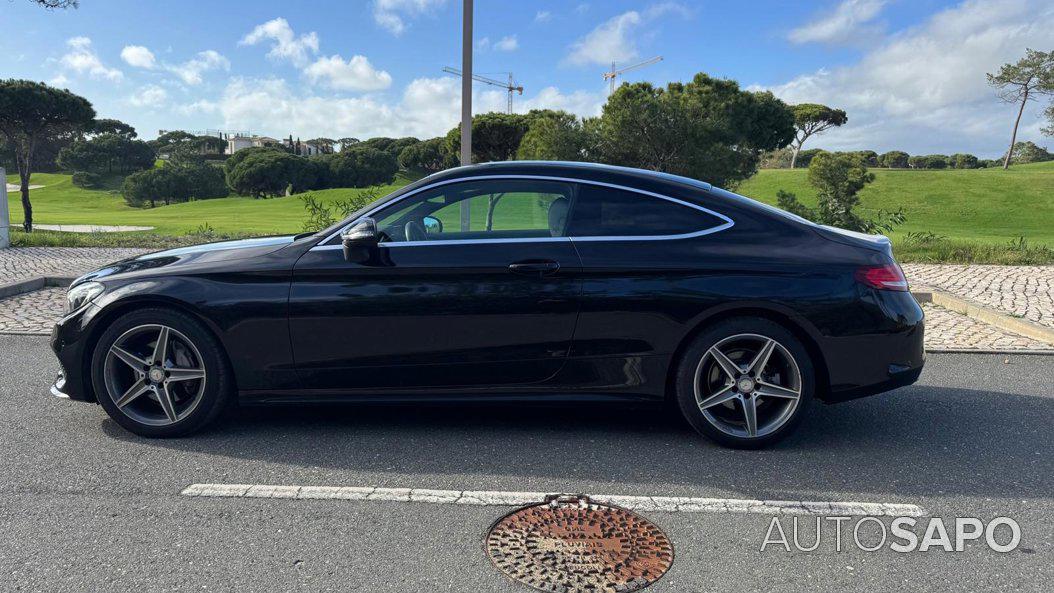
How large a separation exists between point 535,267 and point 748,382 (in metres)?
1.32

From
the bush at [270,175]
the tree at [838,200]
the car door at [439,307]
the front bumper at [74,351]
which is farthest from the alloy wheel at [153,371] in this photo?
the bush at [270,175]

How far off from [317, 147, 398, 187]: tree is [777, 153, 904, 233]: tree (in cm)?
4556

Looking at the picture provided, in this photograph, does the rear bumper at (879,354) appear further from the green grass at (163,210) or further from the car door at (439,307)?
the green grass at (163,210)

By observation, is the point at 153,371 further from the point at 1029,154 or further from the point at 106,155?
the point at 1029,154

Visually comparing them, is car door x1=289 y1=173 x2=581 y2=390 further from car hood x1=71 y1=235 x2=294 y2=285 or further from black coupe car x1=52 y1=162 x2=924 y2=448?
car hood x1=71 y1=235 x2=294 y2=285

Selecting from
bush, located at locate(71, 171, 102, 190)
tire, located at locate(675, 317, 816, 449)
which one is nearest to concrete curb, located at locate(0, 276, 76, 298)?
tire, located at locate(675, 317, 816, 449)

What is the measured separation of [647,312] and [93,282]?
3.17m

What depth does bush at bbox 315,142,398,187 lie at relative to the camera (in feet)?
207

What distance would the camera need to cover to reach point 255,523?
123 inches

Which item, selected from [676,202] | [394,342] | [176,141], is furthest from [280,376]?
[176,141]

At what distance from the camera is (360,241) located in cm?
389

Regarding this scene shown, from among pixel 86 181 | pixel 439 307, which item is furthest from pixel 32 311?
pixel 86 181

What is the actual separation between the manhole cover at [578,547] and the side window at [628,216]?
150 centimetres

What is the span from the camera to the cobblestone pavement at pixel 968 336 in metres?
6.76
